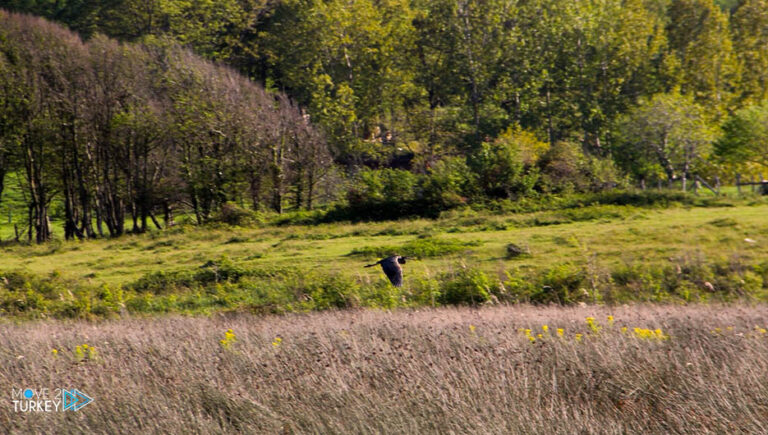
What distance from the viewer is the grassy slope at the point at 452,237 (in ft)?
63.9

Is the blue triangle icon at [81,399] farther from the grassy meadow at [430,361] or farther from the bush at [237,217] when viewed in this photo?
the bush at [237,217]

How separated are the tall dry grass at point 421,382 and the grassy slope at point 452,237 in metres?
9.20

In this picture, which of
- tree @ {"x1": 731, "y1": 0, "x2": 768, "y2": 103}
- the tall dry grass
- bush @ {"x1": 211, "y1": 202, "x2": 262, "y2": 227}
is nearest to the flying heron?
the tall dry grass

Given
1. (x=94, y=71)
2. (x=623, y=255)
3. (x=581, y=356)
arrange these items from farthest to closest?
(x=94, y=71)
(x=623, y=255)
(x=581, y=356)

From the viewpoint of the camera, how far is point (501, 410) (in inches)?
226

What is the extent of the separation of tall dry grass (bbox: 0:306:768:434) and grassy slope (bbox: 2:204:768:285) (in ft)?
30.2

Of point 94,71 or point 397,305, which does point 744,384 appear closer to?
point 397,305

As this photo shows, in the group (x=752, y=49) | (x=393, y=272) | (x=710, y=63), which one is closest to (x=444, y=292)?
(x=393, y=272)

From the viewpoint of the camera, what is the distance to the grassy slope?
19.5 meters

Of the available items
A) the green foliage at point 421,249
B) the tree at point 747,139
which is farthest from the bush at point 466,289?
the tree at point 747,139

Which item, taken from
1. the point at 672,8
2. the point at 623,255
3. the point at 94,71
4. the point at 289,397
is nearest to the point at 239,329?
the point at 289,397

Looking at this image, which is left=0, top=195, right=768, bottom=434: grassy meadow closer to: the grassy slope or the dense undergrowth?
the dense undergrowth

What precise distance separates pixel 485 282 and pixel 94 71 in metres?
26.5

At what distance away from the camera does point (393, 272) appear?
15586 mm
